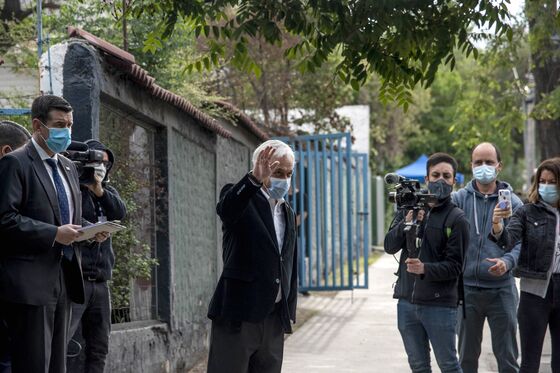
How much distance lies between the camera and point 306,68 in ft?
27.2

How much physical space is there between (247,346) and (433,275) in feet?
5.60

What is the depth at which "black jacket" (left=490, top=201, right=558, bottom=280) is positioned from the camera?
7855 millimetres

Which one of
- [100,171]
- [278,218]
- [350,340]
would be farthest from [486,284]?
[350,340]

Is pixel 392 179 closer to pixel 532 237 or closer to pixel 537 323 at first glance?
pixel 532 237

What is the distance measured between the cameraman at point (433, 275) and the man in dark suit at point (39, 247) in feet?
8.26

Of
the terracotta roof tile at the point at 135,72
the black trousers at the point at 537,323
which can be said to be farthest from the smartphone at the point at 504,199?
the terracotta roof tile at the point at 135,72

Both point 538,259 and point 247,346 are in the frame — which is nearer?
point 247,346

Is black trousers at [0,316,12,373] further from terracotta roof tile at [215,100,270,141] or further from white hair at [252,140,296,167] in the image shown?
terracotta roof tile at [215,100,270,141]

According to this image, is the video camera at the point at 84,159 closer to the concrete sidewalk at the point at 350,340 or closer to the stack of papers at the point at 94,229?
the stack of papers at the point at 94,229

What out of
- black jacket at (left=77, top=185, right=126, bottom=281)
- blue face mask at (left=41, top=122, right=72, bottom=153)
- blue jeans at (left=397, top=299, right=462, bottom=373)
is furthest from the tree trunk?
blue face mask at (left=41, top=122, right=72, bottom=153)

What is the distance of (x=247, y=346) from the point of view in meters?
6.20

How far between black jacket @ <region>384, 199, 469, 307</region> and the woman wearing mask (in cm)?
42

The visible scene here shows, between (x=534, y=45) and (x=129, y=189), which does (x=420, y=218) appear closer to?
(x=129, y=189)

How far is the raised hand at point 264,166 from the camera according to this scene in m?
6.04
